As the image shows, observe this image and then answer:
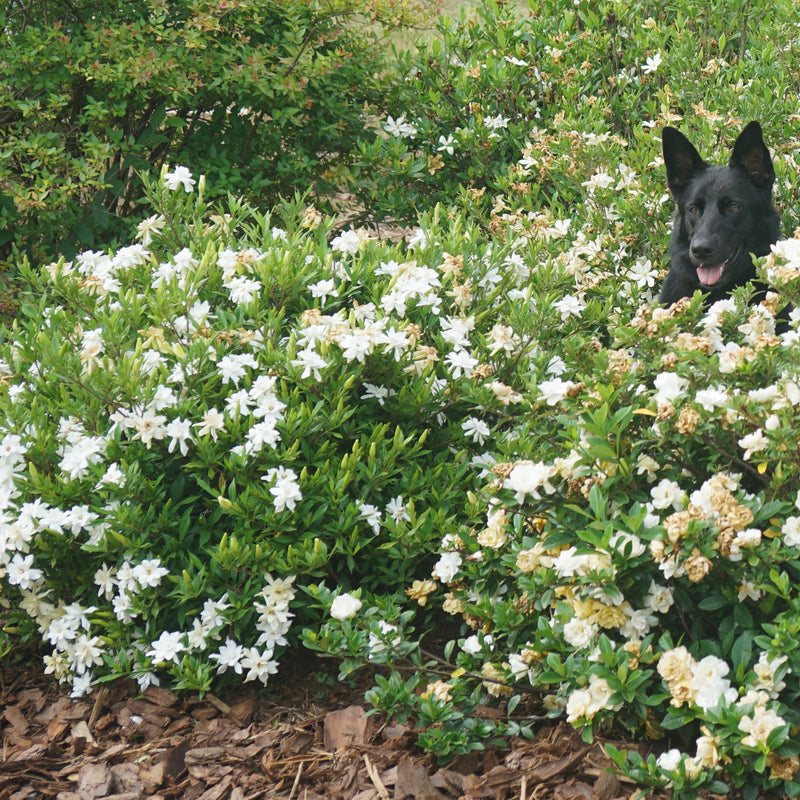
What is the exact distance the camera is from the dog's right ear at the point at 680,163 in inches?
187

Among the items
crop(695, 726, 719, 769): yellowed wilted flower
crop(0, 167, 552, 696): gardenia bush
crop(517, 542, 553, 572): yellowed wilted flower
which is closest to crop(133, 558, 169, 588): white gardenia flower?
crop(0, 167, 552, 696): gardenia bush

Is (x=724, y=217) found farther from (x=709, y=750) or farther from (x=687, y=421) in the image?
(x=709, y=750)

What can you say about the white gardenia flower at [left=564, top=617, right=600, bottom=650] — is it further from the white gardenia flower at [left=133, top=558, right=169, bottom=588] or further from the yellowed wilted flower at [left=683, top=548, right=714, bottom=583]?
the white gardenia flower at [left=133, top=558, right=169, bottom=588]

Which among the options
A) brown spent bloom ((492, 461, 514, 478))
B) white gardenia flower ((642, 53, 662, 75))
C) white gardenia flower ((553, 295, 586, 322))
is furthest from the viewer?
white gardenia flower ((642, 53, 662, 75))

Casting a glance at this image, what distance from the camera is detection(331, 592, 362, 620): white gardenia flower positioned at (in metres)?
2.84

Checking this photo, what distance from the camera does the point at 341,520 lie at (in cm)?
315

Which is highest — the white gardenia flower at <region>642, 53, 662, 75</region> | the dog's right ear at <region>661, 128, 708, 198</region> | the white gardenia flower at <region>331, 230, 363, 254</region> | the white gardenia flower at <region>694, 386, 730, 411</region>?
the white gardenia flower at <region>642, 53, 662, 75</region>

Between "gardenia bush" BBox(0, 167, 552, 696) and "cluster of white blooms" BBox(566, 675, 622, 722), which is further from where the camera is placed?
"gardenia bush" BBox(0, 167, 552, 696)

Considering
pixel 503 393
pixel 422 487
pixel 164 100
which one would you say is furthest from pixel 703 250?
pixel 164 100

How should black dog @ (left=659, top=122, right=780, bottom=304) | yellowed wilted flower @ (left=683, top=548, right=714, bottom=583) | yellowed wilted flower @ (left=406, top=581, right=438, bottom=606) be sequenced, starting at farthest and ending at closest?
black dog @ (left=659, top=122, right=780, bottom=304) < yellowed wilted flower @ (left=406, top=581, right=438, bottom=606) < yellowed wilted flower @ (left=683, top=548, right=714, bottom=583)

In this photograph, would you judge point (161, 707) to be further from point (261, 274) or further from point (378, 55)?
point (378, 55)

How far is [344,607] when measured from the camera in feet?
9.35

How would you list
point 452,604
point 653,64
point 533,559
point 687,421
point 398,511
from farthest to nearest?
point 653,64 < point 398,511 < point 452,604 < point 533,559 < point 687,421

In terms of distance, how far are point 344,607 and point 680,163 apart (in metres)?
3.14
